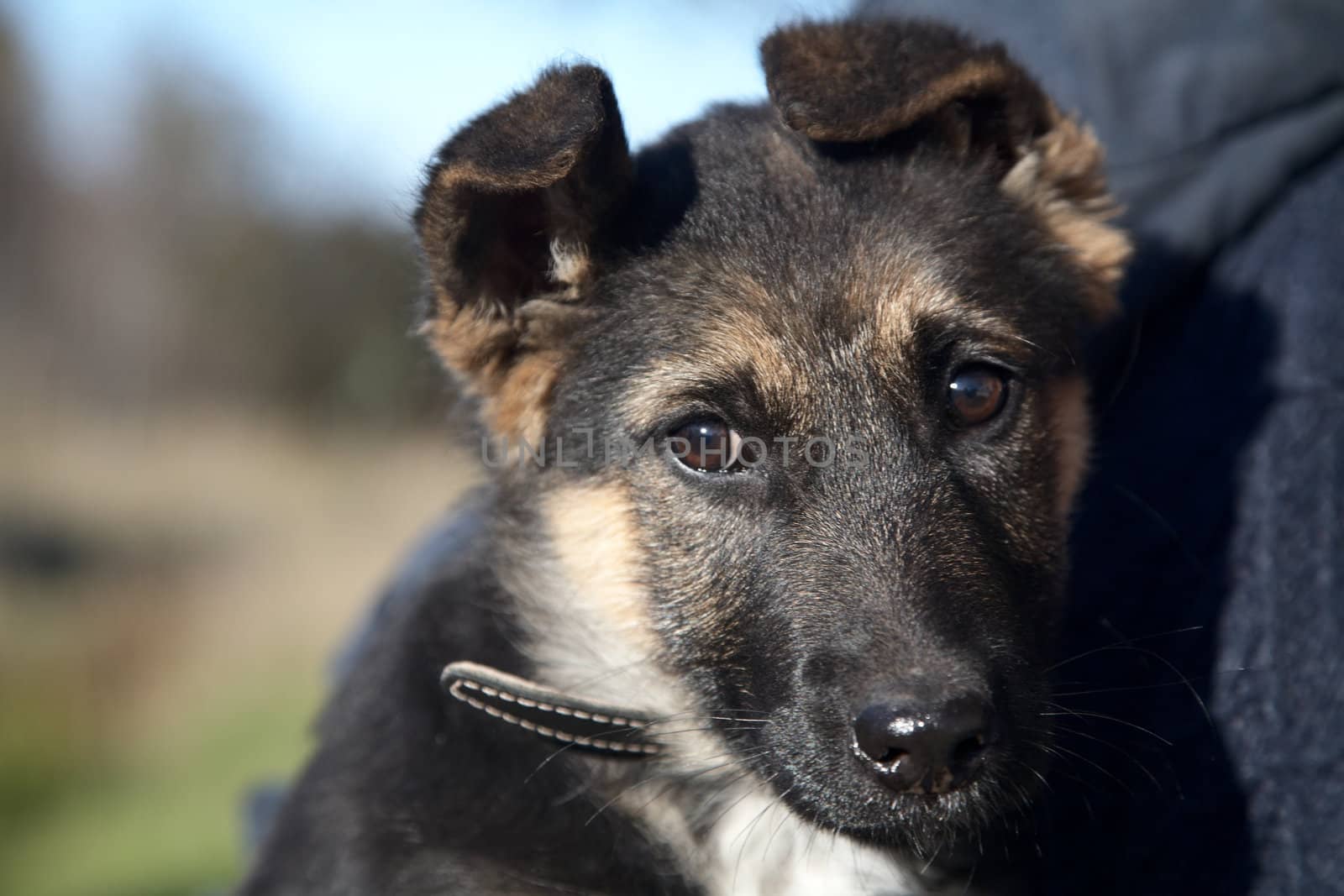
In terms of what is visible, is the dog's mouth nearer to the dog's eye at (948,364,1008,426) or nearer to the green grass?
the dog's eye at (948,364,1008,426)

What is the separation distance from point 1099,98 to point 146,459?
67.3 ft

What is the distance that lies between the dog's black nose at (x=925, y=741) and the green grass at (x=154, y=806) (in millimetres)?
7355

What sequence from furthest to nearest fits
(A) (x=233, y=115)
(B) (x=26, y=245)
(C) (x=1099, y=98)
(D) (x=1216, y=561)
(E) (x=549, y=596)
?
(A) (x=233, y=115) < (B) (x=26, y=245) < (C) (x=1099, y=98) < (E) (x=549, y=596) < (D) (x=1216, y=561)

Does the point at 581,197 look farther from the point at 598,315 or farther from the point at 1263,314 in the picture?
the point at 1263,314

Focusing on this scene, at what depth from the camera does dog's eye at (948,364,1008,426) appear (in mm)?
3088

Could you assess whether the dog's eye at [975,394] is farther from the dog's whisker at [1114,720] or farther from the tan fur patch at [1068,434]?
the dog's whisker at [1114,720]

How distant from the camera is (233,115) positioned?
31.5 metres

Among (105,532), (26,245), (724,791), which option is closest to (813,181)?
(724,791)

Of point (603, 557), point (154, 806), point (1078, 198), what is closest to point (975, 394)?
point (1078, 198)

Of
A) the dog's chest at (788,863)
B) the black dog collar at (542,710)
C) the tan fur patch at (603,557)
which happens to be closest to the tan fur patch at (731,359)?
the tan fur patch at (603,557)

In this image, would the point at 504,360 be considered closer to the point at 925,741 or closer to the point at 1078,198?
the point at 925,741

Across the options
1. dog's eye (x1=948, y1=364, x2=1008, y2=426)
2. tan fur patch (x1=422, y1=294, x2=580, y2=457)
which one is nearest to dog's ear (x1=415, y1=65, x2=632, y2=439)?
tan fur patch (x1=422, y1=294, x2=580, y2=457)

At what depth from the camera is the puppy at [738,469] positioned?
2.85 metres

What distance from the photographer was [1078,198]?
11.5 ft
